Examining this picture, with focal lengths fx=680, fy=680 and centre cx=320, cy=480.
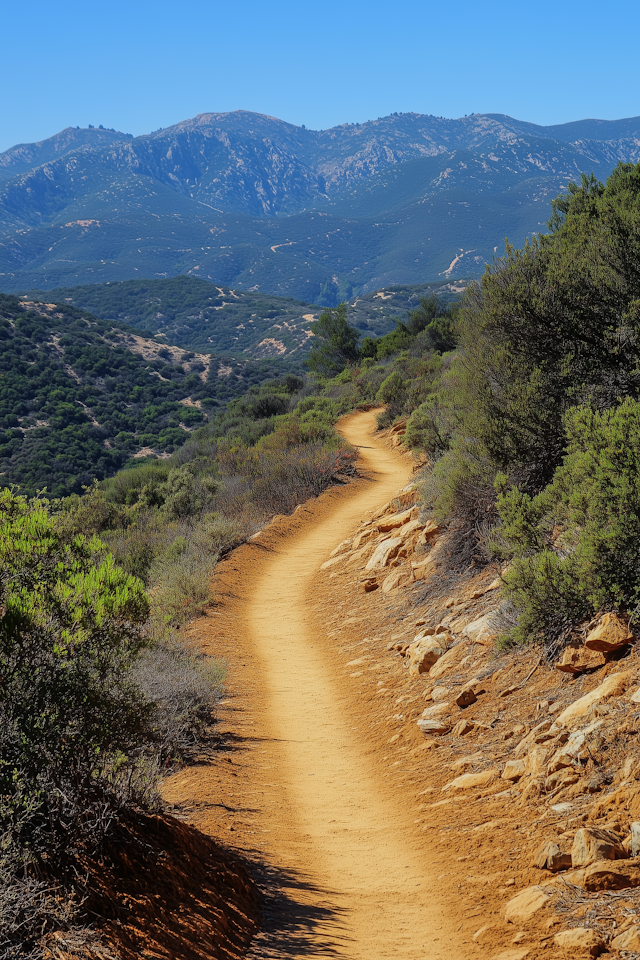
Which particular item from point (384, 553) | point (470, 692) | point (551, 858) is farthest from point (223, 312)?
point (551, 858)

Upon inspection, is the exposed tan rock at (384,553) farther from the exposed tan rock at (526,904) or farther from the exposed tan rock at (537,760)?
the exposed tan rock at (526,904)

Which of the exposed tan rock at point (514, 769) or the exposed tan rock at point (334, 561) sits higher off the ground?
the exposed tan rock at point (514, 769)

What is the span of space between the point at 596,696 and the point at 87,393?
48135 mm

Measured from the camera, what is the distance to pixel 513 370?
8289 mm

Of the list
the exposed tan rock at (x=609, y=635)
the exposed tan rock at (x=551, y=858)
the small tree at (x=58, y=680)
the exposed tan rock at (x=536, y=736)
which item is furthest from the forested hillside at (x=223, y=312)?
the exposed tan rock at (x=551, y=858)

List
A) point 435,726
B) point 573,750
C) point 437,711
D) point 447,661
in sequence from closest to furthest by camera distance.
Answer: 1. point 573,750
2. point 435,726
3. point 437,711
4. point 447,661

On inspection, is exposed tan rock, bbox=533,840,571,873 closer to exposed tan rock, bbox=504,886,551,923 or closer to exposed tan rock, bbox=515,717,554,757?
exposed tan rock, bbox=504,886,551,923

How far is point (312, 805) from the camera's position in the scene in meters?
5.29

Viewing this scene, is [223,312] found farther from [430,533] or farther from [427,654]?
[427,654]

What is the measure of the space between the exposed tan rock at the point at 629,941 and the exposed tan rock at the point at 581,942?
0.05 m

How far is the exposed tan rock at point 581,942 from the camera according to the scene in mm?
2744

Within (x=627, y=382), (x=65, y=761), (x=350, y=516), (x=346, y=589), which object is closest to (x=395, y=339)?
(x=350, y=516)

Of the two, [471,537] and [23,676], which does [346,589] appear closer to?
[471,537]

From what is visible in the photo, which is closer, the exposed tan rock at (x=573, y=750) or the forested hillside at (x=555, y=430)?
the exposed tan rock at (x=573, y=750)
